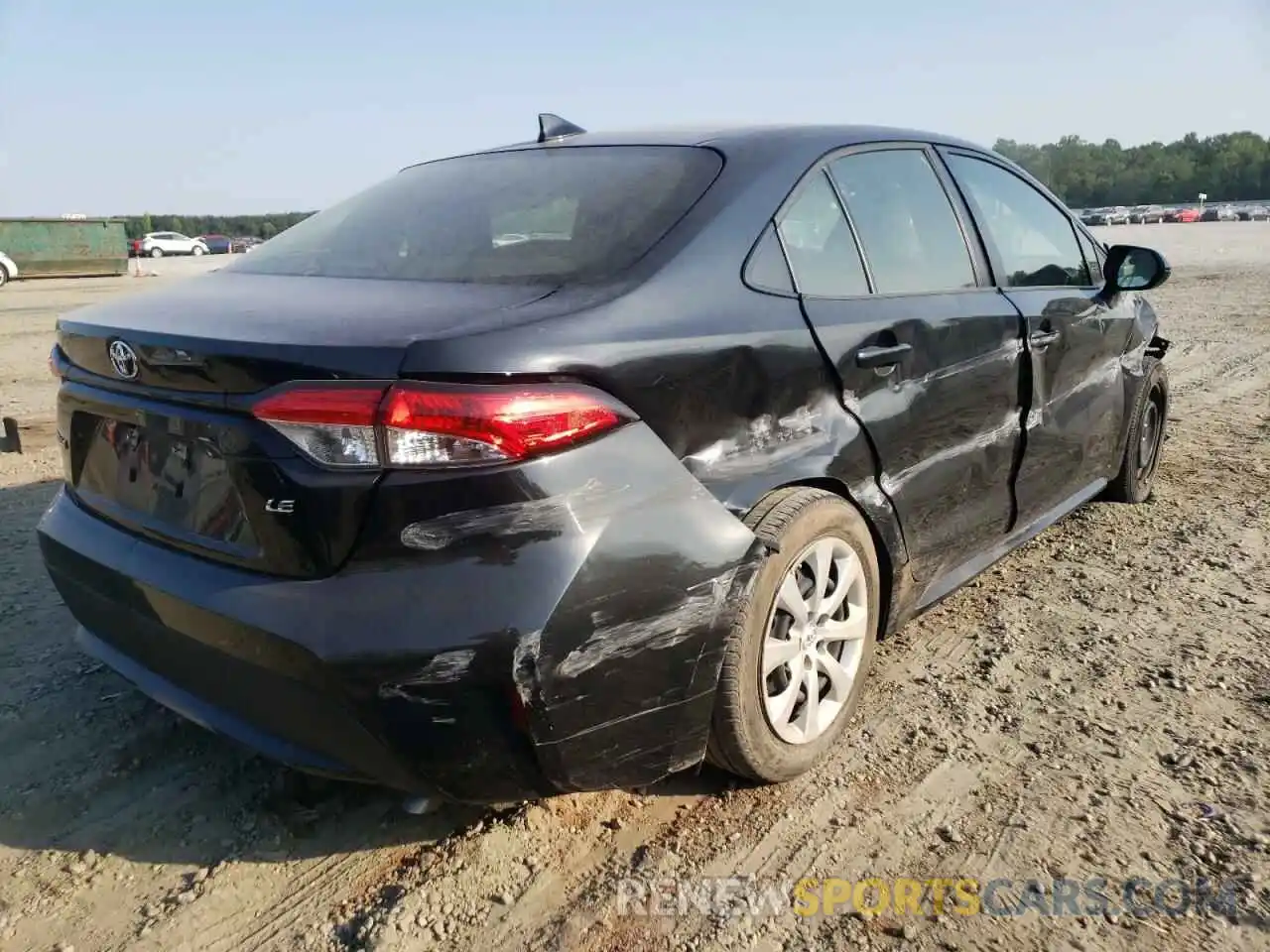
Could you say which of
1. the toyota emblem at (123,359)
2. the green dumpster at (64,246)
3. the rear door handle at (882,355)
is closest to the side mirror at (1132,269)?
the rear door handle at (882,355)

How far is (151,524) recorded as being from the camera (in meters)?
2.15

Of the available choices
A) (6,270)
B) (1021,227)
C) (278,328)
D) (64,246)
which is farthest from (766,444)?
(64,246)

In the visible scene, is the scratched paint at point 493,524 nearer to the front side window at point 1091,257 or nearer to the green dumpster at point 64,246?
the front side window at point 1091,257

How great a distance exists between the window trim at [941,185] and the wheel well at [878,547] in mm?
481

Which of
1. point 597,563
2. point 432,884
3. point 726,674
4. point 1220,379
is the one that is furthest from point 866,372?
point 1220,379

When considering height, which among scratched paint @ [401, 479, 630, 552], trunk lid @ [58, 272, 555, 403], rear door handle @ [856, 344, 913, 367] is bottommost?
scratched paint @ [401, 479, 630, 552]

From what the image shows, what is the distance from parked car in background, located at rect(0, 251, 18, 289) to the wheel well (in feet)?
89.2

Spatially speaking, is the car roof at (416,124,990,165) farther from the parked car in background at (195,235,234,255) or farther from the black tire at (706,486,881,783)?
the parked car in background at (195,235,234,255)

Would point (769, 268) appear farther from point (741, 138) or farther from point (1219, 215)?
point (1219, 215)

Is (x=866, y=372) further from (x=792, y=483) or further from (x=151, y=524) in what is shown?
(x=151, y=524)

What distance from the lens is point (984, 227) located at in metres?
3.34

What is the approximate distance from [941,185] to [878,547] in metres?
1.34

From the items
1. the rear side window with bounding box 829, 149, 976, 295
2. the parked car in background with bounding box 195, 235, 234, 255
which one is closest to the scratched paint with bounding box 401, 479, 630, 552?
the rear side window with bounding box 829, 149, 976, 295

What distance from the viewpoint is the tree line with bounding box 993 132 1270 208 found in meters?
94.8
